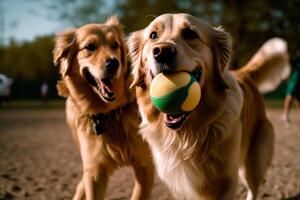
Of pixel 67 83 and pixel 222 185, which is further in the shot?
pixel 67 83

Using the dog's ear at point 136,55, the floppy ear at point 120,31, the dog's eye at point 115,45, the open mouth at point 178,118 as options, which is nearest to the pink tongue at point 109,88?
the floppy ear at point 120,31

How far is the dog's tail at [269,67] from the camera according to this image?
5785mm

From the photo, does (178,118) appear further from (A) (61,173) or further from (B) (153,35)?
(A) (61,173)

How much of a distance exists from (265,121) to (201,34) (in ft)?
5.64

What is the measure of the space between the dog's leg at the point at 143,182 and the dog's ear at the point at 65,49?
139 centimetres

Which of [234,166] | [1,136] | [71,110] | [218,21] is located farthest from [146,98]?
[218,21]

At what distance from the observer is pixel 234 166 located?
3830 mm

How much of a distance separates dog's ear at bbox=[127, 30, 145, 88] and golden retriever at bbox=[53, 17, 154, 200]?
0.51 m

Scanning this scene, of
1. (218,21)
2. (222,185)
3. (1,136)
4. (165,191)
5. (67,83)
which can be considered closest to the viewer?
(222,185)

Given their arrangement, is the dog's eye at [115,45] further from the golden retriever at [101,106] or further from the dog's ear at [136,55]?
the dog's ear at [136,55]

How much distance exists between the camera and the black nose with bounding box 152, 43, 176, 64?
346 cm

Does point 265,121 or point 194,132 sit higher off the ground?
point 194,132

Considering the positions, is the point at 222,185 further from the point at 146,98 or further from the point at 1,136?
the point at 1,136

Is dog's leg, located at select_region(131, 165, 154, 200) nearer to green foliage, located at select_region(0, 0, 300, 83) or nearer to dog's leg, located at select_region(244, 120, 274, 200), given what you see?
dog's leg, located at select_region(244, 120, 274, 200)
